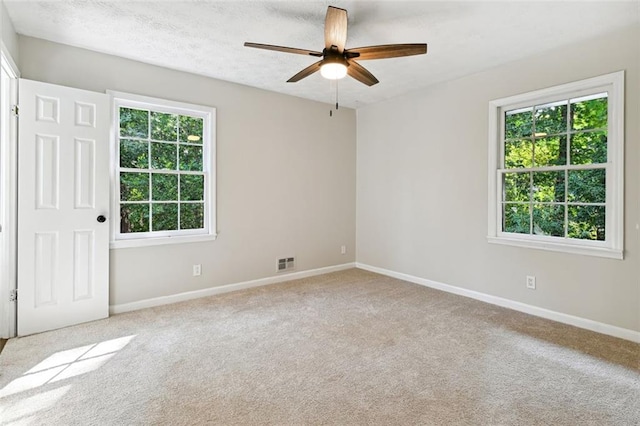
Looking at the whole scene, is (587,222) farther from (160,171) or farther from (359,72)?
(160,171)

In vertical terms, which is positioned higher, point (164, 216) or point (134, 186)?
point (134, 186)

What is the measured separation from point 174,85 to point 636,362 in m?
4.87

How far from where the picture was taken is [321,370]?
7.51 feet

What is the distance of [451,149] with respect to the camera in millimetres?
4109

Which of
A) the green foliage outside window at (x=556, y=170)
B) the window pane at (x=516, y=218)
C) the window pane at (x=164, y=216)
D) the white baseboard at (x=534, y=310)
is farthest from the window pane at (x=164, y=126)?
the window pane at (x=516, y=218)

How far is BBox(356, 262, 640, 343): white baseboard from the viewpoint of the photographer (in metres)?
2.85

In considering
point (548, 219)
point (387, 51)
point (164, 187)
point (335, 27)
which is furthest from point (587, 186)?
point (164, 187)

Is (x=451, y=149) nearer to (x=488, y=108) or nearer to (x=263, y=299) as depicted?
(x=488, y=108)

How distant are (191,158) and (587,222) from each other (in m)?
4.18

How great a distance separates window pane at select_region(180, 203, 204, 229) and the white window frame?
0.17 ft

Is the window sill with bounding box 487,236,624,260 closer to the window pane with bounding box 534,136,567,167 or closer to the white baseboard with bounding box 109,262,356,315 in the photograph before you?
the window pane with bounding box 534,136,567,167

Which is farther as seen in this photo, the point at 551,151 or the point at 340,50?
the point at 551,151

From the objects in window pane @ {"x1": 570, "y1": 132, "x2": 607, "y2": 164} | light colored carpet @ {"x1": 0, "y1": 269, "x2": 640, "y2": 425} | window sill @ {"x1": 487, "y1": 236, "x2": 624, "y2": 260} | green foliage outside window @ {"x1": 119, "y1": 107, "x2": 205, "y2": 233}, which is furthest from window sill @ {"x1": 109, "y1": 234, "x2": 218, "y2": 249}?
window pane @ {"x1": 570, "y1": 132, "x2": 607, "y2": 164}

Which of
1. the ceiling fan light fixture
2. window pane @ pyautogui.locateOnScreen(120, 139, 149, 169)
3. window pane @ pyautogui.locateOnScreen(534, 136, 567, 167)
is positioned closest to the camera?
the ceiling fan light fixture
